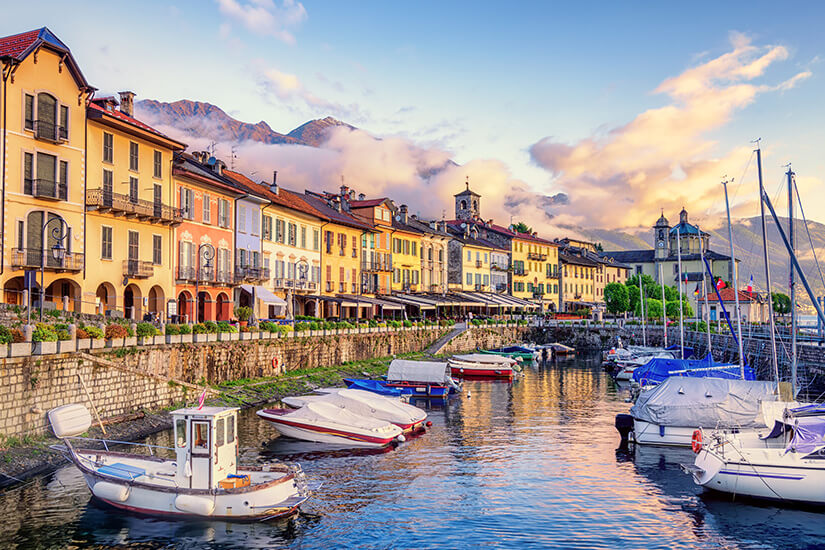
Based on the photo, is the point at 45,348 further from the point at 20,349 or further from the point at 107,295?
the point at 107,295

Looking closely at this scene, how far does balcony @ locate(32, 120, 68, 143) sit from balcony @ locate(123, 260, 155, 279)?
27.9ft

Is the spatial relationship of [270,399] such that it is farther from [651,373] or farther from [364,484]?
[651,373]

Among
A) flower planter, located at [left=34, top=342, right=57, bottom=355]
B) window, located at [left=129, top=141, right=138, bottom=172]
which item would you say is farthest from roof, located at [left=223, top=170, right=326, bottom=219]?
flower planter, located at [left=34, top=342, right=57, bottom=355]

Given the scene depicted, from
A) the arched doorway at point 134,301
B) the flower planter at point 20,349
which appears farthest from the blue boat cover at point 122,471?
the arched doorway at point 134,301

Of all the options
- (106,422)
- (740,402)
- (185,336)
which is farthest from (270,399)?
(740,402)

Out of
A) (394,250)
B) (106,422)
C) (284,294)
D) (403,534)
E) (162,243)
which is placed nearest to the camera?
(403,534)

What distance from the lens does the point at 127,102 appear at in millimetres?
52156

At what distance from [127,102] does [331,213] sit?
2778 cm

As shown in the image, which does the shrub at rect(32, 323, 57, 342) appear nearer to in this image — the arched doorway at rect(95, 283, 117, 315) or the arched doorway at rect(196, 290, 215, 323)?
the arched doorway at rect(95, 283, 117, 315)

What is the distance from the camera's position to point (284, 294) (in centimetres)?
6306

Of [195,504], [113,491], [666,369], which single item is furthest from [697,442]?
[666,369]

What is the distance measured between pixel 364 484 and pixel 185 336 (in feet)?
57.5

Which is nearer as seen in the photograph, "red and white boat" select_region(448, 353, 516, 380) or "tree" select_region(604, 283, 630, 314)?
"red and white boat" select_region(448, 353, 516, 380)

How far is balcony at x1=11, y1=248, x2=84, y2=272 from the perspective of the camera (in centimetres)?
3694
